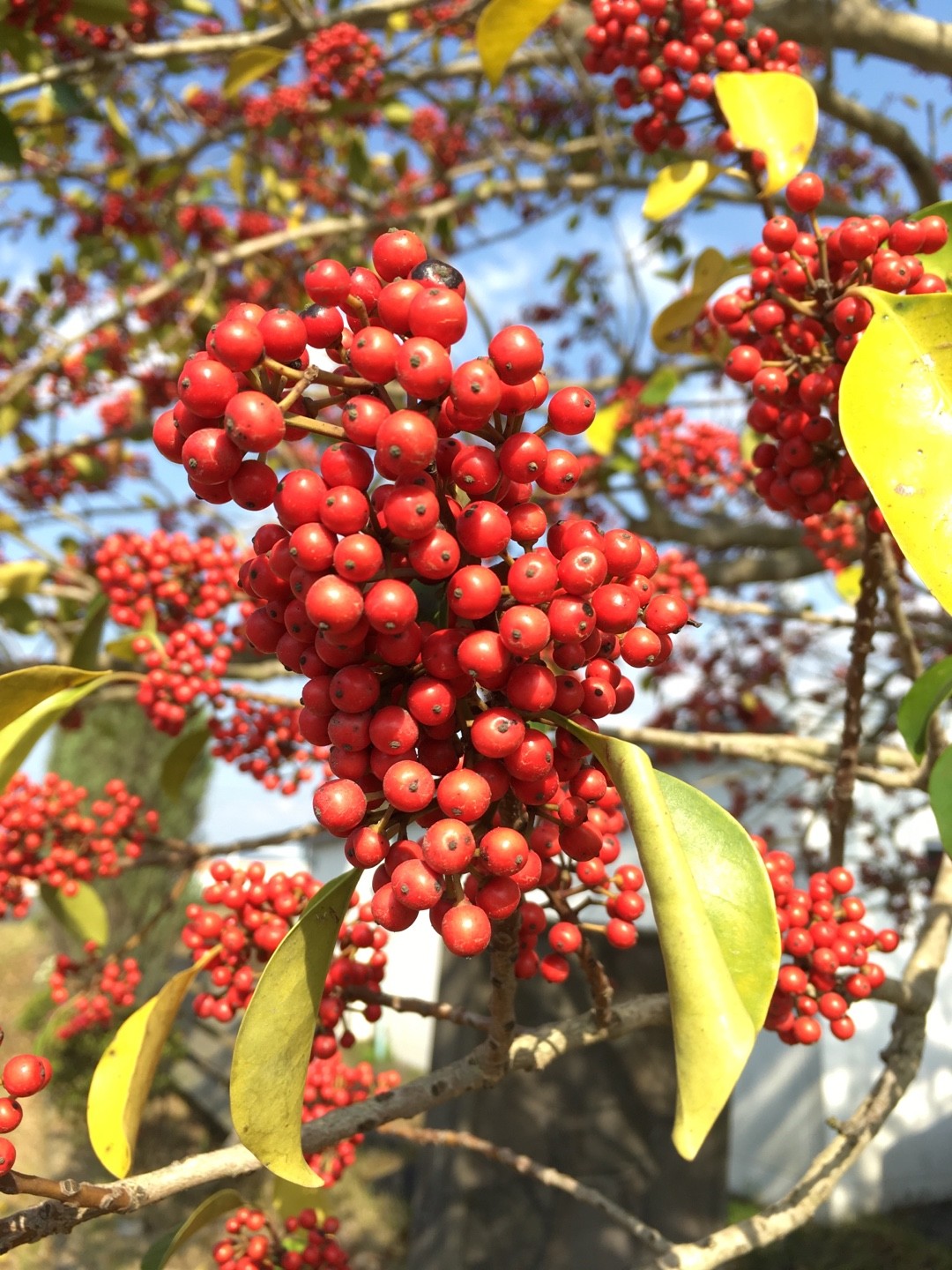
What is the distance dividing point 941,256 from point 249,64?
2426 millimetres

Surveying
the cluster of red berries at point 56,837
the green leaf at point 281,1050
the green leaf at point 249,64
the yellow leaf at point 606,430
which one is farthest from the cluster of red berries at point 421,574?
the green leaf at point 249,64

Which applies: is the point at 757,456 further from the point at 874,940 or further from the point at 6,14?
the point at 6,14

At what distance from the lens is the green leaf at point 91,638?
87.8 inches

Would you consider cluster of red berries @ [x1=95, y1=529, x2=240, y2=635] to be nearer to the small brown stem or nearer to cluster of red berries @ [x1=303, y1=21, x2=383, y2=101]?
the small brown stem

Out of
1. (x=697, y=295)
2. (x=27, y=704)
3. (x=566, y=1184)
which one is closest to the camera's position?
(x=27, y=704)

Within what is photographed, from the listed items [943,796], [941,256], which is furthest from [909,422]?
[941,256]

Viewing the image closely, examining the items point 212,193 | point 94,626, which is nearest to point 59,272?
point 212,193

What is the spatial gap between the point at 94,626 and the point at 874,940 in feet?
6.32

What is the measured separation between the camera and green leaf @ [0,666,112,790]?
42.9 inches

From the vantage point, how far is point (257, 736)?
2250 mm

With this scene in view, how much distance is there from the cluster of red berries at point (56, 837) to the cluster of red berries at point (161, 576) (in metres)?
0.48

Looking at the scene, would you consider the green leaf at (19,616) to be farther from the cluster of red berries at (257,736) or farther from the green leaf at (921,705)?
the green leaf at (921,705)

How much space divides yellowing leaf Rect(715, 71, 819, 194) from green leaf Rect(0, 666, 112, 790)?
1.36 m

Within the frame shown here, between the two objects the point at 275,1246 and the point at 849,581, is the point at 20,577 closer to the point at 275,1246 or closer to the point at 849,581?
the point at 275,1246
